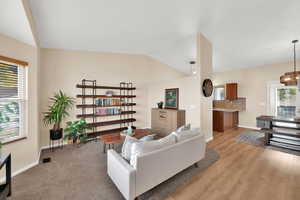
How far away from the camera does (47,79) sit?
3.61 m

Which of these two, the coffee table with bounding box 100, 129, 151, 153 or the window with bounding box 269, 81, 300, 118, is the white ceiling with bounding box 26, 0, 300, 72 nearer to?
the window with bounding box 269, 81, 300, 118

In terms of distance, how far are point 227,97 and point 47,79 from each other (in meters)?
7.20

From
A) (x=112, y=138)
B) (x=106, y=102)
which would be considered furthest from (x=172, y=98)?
(x=112, y=138)

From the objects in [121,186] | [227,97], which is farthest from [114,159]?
[227,97]

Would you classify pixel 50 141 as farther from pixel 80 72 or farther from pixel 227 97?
pixel 227 97

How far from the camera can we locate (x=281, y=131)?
3.64 meters

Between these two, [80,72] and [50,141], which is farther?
[80,72]

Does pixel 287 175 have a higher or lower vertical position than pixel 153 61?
lower

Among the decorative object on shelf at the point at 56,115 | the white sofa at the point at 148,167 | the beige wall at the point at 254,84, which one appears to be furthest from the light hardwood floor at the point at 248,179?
the decorative object on shelf at the point at 56,115

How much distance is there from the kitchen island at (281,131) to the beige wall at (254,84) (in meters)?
1.90

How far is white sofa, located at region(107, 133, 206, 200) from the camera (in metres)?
1.56

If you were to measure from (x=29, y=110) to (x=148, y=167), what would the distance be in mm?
2747

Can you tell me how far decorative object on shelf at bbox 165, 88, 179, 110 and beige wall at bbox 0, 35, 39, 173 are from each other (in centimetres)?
378

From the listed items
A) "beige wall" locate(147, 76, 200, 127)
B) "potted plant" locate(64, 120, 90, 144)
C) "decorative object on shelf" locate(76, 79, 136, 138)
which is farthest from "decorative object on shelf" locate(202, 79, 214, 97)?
"potted plant" locate(64, 120, 90, 144)
